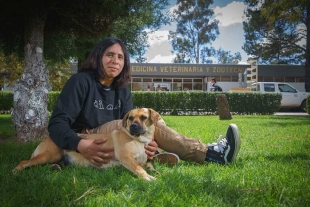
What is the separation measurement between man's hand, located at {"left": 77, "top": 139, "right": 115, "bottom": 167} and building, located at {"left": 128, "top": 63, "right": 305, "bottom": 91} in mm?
27704

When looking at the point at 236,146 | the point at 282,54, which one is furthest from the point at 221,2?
the point at 282,54

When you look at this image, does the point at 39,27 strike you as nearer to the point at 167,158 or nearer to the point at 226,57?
the point at 167,158

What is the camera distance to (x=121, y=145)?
3258mm

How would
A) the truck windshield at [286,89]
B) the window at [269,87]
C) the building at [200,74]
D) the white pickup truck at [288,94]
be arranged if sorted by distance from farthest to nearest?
1. the building at [200,74]
2. the window at [269,87]
3. the truck windshield at [286,89]
4. the white pickup truck at [288,94]

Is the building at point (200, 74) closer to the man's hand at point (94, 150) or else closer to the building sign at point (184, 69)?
the building sign at point (184, 69)

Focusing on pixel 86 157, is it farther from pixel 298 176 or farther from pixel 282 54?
pixel 282 54

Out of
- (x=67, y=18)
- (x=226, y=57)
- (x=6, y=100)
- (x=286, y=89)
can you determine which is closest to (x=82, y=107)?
(x=67, y=18)

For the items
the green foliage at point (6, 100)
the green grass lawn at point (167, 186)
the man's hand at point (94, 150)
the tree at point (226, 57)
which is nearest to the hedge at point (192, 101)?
the green foliage at point (6, 100)

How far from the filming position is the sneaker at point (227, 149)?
11.5 feet

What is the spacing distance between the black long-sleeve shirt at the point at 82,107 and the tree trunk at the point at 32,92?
2.71 meters

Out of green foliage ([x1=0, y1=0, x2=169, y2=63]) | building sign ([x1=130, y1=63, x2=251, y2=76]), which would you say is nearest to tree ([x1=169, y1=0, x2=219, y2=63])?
building sign ([x1=130, y1=63, x2=251, y2=76])

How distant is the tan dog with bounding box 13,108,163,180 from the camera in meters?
3.24

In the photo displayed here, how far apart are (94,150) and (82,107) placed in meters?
0.65

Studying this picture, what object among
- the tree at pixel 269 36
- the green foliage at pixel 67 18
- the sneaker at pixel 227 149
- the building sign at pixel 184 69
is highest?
the tree at pixel 269 36
